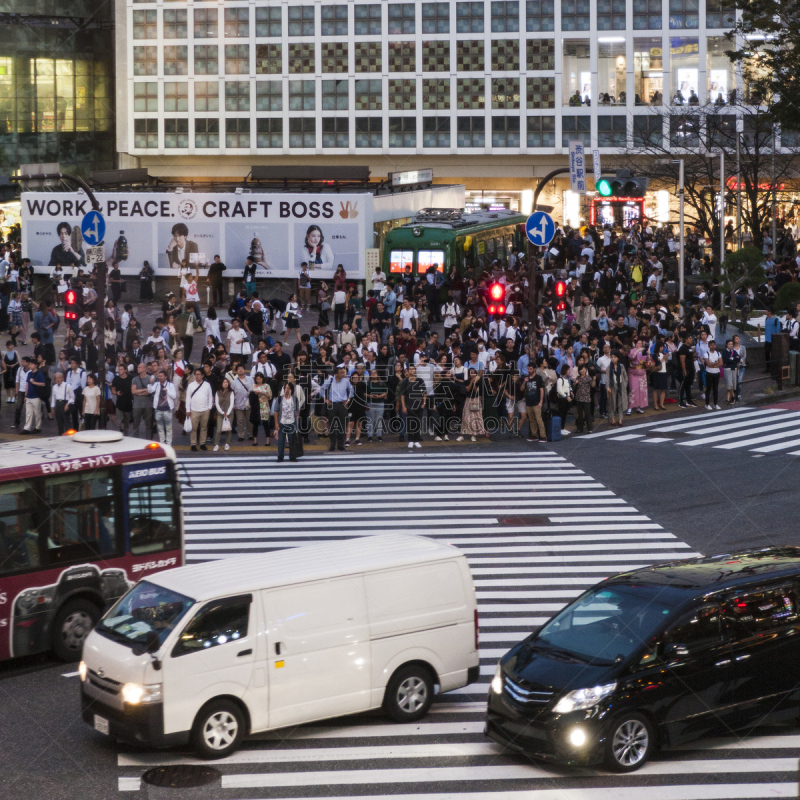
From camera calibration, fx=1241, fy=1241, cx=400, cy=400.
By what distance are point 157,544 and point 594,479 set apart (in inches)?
427

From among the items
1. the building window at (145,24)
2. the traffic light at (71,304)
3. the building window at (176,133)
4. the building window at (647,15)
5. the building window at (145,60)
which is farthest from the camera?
the building window at (176,133)

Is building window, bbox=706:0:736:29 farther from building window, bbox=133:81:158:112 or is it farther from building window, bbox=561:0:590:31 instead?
building window, bbox=133:81:158:112

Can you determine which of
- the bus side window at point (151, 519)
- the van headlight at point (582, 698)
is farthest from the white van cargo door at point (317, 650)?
the bus side window at point (151, 519)

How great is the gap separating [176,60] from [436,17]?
1658 centimetres

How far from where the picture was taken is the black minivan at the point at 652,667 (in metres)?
10.2

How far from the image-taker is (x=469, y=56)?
76.7 meters

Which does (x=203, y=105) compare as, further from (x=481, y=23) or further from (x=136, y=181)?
(x=136, y=181)

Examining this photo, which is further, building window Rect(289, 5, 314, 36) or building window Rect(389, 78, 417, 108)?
building window Rect(389, 78, 417, 108)

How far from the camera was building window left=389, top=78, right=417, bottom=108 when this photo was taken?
77.5 metres

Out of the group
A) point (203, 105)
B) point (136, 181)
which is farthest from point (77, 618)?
point (203, 105)

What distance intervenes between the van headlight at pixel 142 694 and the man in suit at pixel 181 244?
37615mm

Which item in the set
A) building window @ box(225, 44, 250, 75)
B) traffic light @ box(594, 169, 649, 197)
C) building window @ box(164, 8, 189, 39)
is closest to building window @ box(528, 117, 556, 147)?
building window @ box(225, 44, 250, 75)

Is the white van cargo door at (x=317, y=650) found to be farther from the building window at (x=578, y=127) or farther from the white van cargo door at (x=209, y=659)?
the building window at (x=578, y=127)

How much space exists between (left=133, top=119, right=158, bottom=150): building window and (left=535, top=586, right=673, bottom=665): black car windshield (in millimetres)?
72977
